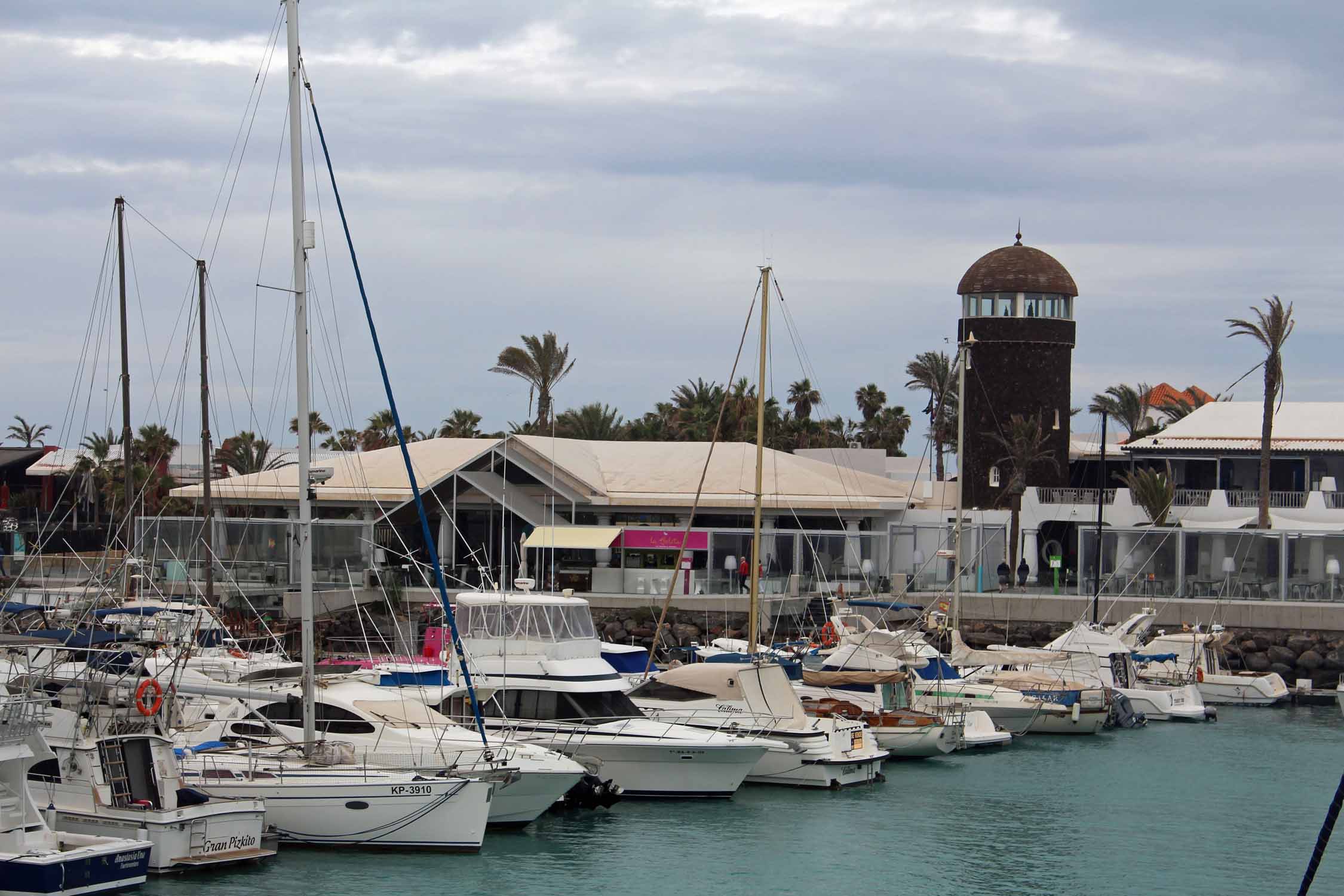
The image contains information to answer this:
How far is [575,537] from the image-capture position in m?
55.6

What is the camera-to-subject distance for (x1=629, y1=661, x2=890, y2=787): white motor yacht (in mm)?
30969

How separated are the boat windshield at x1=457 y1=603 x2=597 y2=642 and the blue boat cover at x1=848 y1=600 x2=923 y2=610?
674 inches

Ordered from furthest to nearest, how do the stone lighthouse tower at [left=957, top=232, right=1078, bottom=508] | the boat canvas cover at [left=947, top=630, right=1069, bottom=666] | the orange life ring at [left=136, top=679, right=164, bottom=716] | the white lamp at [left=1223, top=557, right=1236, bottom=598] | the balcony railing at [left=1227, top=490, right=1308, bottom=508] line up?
1. the stone lighthouse tower at [left=957, top=232, right=1078, bottom=508]
2. the balcony railing at [left=1227, top=490, right=1308, bottom=508]
3. the white lamp at [left=1223, top=557, right=1236, bottom=598]
4. the boat canvas cover at [left=947, top=630, right=1069, bottom=666]
5. the orange life ring at [left=136, top=679, right=164, bottom=716]

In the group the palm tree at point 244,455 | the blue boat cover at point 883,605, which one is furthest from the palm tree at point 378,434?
the blue boat cover at point 883,605

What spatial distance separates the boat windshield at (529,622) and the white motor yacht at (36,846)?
10404 mm

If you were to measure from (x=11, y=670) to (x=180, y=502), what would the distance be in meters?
40.0

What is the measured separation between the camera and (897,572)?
189 feet

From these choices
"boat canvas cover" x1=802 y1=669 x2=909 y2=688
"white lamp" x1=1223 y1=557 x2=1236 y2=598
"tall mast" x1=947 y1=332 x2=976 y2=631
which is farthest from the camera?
"white lamp" x1=1223 y1=557 x2=1236 y2=598

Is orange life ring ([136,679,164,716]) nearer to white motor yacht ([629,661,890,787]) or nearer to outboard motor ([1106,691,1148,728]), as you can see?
white motor yacht ([629,661,890,787])

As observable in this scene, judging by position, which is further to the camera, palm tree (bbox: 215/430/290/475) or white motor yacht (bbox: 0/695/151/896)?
palm tree (bbox: 215/430/290/475)

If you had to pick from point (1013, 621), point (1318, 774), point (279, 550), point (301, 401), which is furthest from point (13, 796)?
point (1013, 621)

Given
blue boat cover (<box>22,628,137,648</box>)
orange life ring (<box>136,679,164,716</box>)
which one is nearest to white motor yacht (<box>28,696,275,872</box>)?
orange life ring (<box>136,679,164,716</box>)

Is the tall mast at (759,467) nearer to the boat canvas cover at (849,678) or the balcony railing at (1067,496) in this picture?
the boat canvas cover at (849,678)

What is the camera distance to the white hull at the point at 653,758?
2812 centimetres
